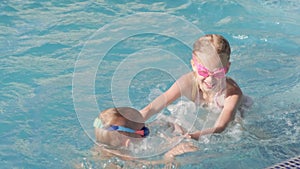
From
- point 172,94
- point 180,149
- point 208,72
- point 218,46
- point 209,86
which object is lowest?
point 180,149

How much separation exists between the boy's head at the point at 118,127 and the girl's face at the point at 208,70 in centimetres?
97

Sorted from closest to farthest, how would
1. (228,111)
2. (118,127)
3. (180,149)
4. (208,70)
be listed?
(118,127)
(180,149)
(208,70)
(228,111)

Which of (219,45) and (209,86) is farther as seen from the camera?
(209,86)

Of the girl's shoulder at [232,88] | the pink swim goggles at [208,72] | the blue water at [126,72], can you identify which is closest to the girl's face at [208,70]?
the pink swim goggles at [208,72]

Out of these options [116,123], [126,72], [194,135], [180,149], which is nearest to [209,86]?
[194,135]

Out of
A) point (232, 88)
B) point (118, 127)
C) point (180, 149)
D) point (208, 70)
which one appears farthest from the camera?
point (232, 88)

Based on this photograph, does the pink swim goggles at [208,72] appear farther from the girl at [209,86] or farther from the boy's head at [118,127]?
the boy's head at [118,127]

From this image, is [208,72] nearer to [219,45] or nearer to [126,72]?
[219,45]

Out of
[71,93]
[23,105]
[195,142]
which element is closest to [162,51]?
[71,93]

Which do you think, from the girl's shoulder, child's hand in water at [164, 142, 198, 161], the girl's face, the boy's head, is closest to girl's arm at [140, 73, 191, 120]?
the girl's face

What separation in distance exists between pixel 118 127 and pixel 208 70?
1.23 metres

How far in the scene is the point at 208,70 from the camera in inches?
194

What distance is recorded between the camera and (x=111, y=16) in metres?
9.24

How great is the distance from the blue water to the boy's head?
403 mm
